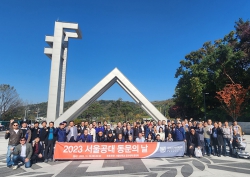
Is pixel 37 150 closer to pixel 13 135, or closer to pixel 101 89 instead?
pixel 13 135

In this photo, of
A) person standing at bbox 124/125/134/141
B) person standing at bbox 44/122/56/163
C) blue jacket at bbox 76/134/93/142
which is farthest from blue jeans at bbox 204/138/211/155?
person standing at bbox 44/122/56/163

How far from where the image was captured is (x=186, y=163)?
7.21 meters

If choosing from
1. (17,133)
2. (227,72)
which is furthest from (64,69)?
(227,72)

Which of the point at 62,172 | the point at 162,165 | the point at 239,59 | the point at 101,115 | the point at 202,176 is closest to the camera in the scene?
the point at 202,176

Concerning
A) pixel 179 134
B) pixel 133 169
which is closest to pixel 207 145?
pixel 179 134

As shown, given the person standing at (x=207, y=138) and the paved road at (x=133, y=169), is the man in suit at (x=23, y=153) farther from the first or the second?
the person standing at (x=207, y=138)

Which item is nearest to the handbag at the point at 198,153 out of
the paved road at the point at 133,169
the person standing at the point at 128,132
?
the paved road at the point at 133,169

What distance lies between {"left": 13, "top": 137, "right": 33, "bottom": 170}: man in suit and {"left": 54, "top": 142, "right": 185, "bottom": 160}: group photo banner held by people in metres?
1.04

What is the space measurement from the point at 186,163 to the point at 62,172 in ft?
15.6

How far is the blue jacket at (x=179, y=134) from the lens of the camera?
8969 millimetres

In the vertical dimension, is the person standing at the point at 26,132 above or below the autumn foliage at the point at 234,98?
below

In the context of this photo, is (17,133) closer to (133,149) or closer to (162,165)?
(133,149)

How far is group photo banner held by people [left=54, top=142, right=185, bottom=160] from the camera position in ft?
24.6

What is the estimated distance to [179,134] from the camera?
8.98 m
